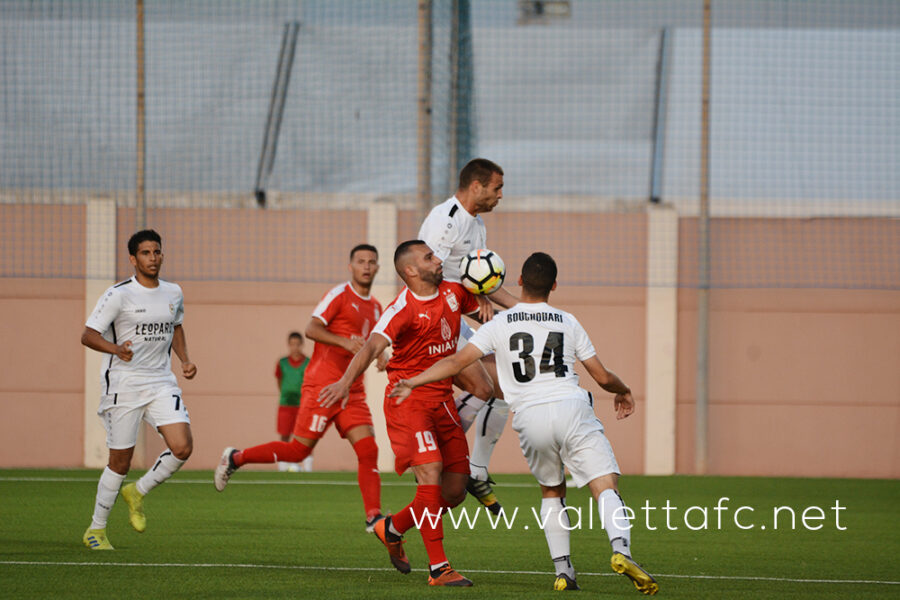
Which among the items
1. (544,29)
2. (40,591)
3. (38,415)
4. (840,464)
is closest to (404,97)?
(544,29)

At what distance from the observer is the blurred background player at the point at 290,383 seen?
1642 centimetres

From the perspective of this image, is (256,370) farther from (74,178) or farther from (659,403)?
(659,403)

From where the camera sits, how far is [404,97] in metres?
17.4

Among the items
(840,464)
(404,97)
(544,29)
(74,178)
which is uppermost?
(544,29)

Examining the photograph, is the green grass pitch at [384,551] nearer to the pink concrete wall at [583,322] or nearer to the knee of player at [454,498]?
the knee of player at [454,498]

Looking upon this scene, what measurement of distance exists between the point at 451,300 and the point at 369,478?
82.2 inches

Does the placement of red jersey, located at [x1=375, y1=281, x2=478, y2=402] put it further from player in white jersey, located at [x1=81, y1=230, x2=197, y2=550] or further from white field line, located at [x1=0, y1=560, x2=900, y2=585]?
player in white jersey, located at [x1=81, y1=230, x2=197, y2=550]

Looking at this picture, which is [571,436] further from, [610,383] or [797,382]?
[797,382]

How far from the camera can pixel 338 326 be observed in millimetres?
9555

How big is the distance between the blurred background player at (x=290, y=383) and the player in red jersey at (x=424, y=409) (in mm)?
8919

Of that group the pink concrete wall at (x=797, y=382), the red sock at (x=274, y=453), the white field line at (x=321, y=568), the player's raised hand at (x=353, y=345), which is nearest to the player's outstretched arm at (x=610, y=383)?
the white field line at (x=321, y=568)

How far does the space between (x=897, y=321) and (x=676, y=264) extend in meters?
3.24

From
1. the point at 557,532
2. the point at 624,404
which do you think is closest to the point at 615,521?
the point at 557,532

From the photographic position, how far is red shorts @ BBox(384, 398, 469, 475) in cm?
727
